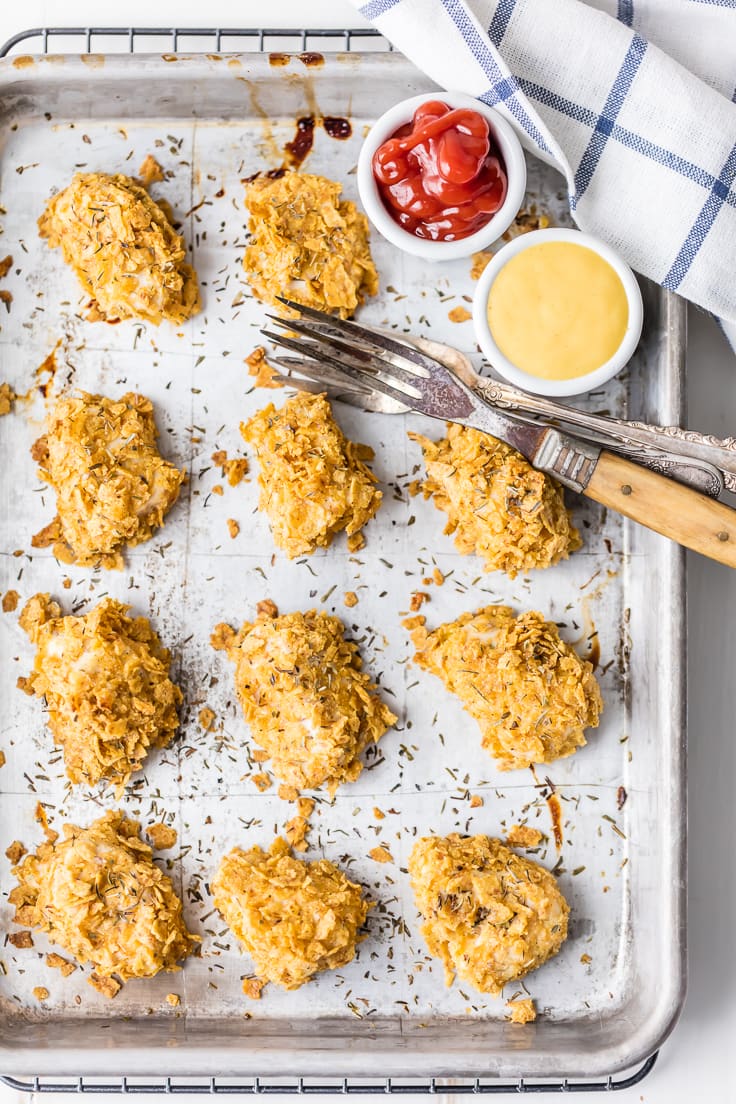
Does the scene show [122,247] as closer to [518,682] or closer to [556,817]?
[518,682]

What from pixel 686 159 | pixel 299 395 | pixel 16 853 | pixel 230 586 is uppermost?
pixel 686 159

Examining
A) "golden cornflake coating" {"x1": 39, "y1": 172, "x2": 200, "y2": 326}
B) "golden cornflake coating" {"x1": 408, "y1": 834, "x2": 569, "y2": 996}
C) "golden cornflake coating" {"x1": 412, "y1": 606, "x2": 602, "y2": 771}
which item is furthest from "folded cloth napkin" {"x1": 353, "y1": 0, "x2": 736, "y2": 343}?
"golden cornflake coating" {"x1": 408, "y1": 834, "x2": 569, "y2": 996}

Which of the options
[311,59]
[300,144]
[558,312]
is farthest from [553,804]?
[311,59]

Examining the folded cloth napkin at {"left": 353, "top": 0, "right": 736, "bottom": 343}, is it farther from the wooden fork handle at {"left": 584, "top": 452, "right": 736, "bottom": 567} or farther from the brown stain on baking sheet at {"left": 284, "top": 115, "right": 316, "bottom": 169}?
the wooden fork handle at {"left": 584, "top": 452, "right": 736, "bottom": 567}

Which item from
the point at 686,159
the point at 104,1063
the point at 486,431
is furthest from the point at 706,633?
the point at 104,1063

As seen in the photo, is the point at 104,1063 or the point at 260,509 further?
the point at 260,509

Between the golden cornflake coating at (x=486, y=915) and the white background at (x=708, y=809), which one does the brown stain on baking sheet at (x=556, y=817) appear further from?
the white background at (x=708, y=809)

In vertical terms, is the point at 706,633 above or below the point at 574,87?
below

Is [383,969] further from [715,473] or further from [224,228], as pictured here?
[224,228]
